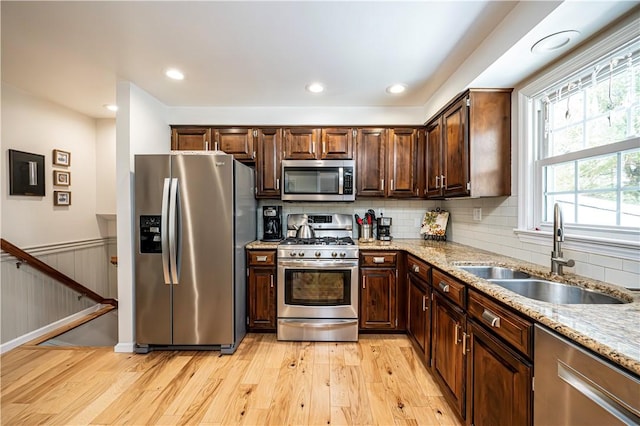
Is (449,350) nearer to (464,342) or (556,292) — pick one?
(464,342)

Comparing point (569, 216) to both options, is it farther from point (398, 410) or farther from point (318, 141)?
point (318, 141)

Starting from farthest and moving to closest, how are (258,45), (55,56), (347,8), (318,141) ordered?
(318,141) < (55,56) < (258,45) < (347,8)

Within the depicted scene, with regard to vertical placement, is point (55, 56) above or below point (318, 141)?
above

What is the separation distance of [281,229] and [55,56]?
244cm

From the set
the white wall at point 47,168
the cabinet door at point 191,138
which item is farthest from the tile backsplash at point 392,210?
the white wall at point 47,168

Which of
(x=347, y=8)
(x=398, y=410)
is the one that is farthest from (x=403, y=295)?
(x=347, y=8)

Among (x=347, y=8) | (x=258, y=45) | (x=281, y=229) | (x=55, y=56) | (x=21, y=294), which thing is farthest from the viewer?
(x=281, y=229)

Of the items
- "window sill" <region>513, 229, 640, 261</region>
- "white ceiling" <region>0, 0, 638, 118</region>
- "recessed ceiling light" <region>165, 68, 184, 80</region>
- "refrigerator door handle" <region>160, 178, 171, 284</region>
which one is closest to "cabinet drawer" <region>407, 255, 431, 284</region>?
"window sill" <region>513, 229, 640, 261</region>

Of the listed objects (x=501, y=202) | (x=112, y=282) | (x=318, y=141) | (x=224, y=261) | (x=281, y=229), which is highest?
(x=318, y=141)

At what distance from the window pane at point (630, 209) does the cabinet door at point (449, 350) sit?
0.94 m

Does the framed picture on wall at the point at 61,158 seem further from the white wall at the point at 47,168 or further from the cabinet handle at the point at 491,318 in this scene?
the cabinet handle at the point at 491,318

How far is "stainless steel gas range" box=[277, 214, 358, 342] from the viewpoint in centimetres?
268

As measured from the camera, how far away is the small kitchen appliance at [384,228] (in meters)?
3.22

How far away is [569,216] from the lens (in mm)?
1747
